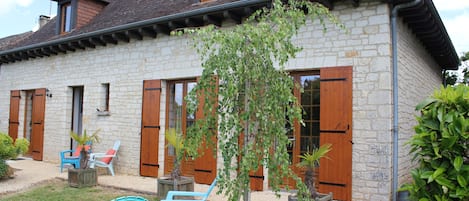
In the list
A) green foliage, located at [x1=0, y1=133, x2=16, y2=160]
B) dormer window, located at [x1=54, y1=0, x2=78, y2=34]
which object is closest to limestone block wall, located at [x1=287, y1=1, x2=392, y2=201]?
green foliage, located at [x1=0, y1=133, x2=16, y2=160]

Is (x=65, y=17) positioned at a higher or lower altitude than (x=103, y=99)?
higher

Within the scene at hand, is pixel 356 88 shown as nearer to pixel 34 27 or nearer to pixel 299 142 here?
pixel 299 142

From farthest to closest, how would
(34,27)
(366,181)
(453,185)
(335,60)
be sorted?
(34,27) → (335,60) → (366,181) → (453,185)

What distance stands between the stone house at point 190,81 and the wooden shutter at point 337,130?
1cm

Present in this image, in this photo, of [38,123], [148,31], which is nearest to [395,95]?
[148,31]

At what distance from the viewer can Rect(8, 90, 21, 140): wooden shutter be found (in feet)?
36.4

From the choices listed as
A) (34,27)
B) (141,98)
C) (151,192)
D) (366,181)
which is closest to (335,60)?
(366,181)

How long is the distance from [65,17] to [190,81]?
5.41 metres

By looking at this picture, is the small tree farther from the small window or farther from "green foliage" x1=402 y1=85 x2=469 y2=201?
"green foliage" x1=402 y1=85 x2=469 y2=201

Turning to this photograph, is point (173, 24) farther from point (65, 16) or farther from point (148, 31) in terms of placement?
point (65, 16)

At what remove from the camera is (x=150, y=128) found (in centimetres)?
773

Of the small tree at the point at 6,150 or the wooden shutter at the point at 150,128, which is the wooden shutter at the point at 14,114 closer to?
the small tree at the point at 6,150

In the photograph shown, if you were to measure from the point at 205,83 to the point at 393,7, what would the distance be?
3383 millimetres

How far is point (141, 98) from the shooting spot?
26.1 feet
